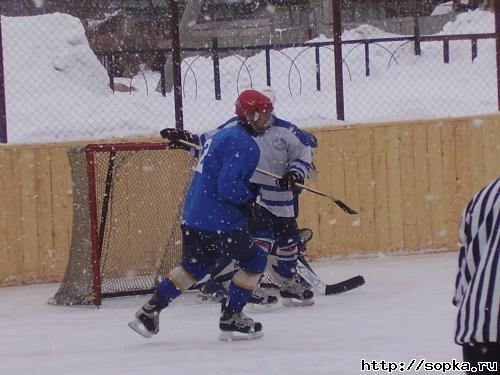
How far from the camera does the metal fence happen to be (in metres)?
9.56

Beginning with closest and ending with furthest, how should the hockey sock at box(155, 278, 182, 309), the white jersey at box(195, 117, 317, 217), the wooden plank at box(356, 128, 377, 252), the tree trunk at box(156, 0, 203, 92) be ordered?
1. the hockey sock at box(155, 278, 182, 309)
2. the white jersey at box(195, 117, 317, 217)
3. the wooden plank at box(356, 128, 377, 252)
4. the tree trunk at box(156, 0, 203, 92)

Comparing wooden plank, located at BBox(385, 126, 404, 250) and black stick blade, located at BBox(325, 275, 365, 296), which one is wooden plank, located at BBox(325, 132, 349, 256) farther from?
black stick blade, located at BBox(325, 275, 365, 296)

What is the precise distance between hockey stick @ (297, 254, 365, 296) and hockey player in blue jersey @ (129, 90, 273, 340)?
145 cm

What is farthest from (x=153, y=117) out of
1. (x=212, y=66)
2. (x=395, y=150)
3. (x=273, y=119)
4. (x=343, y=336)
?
(x=343, y=336)

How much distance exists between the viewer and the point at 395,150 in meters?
9.27

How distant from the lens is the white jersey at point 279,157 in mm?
7109

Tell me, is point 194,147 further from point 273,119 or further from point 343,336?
point 343,336

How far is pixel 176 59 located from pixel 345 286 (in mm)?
2343

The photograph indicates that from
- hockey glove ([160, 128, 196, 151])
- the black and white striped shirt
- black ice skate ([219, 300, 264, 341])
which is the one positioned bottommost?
black ice skate ([219, 300, 264, 341])

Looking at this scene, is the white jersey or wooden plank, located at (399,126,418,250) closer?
the white jersey

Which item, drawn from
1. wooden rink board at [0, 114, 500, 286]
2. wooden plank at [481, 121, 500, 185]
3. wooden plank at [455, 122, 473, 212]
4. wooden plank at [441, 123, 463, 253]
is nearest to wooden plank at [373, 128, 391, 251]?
wooden rink board at [0, 114, 500, 286]

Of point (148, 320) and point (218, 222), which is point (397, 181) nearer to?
point (218, 222)


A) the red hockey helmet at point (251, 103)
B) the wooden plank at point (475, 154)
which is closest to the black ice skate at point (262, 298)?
the red hockey helmet at point (251, 103)

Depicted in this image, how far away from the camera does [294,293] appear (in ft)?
24.0
